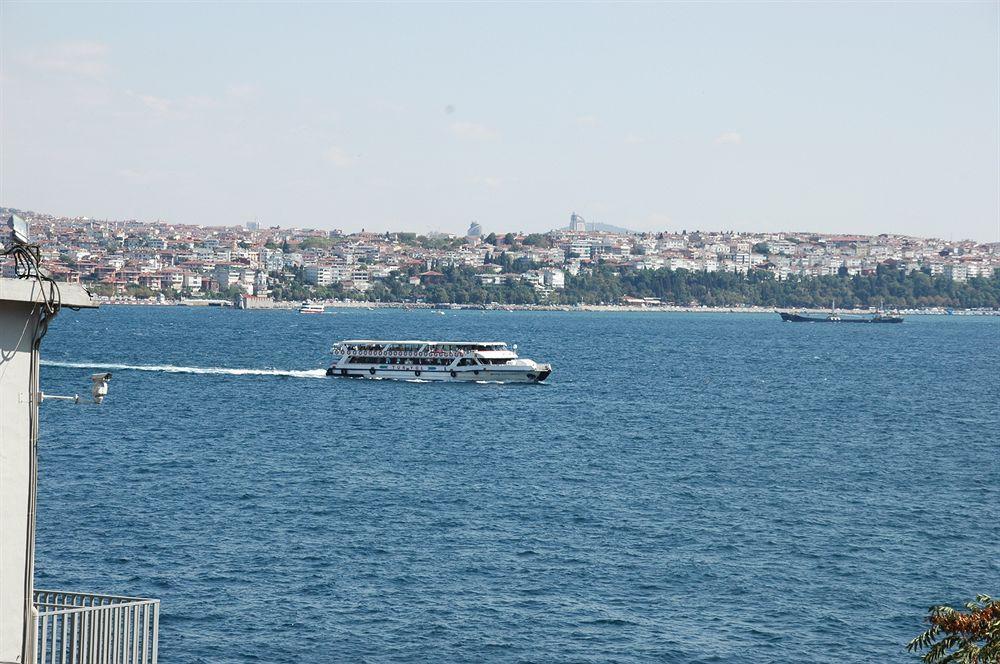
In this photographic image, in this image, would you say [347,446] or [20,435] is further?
[347,446]

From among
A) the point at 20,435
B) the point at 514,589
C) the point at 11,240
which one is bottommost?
the point at 514,589

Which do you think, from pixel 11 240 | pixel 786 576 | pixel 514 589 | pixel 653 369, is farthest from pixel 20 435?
pixel 653 369

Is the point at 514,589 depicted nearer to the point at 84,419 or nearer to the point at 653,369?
the point at 84,419

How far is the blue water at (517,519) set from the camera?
1113 inches

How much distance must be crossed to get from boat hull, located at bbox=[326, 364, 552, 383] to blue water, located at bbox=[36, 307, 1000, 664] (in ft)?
16.2

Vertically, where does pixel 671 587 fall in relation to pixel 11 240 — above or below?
below

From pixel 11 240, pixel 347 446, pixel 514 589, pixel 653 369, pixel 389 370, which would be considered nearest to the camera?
pixel 11 240

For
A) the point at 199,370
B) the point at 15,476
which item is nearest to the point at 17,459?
the point at 15,476

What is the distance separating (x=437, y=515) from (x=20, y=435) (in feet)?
97.1

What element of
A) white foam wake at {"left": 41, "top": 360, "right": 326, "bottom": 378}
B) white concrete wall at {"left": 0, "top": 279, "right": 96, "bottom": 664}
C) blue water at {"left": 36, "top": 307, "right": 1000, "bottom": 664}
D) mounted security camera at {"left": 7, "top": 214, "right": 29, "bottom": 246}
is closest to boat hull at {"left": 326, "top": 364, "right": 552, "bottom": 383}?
white foam wake at {"left": 41, "top": 360, "right": 326, "bottom": 378}

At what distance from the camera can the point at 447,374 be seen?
91.6 metres

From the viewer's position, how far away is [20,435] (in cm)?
1153

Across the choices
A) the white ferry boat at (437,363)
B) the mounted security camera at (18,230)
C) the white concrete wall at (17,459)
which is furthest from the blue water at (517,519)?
the mounted security camera at (18,230)

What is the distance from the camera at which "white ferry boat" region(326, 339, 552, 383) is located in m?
90.8
